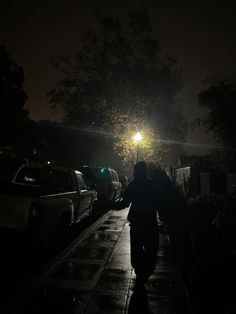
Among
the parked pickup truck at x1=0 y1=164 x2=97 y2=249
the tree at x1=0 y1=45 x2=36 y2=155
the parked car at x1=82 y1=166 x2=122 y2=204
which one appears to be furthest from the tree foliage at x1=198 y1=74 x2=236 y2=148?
the tree at x1=0 y1=45 x2=36 y2=155

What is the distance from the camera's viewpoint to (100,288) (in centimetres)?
583

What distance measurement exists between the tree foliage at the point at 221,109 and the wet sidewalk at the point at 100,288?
16.8 meters

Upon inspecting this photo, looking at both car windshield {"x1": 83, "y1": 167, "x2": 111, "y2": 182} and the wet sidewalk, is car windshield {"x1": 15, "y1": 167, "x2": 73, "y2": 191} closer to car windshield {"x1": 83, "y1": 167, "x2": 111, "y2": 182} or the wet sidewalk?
the wet sidewalk

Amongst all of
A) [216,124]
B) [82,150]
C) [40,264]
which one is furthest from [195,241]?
[82,150]

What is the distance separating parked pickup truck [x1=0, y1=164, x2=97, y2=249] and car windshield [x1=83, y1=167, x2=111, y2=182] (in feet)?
27.2

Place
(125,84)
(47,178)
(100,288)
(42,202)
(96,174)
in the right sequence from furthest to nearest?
1. (125,84)
2. (96,174)
3. (47,178)
4. (42,202)
5. (100,288)

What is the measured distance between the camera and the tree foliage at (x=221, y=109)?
2364 cm

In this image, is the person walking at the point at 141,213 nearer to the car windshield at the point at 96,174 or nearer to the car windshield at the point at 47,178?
the car windshield at the point at 47,178

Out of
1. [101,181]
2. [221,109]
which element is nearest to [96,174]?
[101,181]

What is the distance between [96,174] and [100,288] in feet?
45.8

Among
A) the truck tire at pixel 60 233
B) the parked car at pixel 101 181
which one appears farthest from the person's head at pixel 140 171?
the parked car at pixel 101 181

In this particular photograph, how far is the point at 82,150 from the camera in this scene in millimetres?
48938

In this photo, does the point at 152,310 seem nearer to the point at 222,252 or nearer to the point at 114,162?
the point at 222,252

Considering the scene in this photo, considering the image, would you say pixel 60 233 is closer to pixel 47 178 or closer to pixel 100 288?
pixel 47 178
